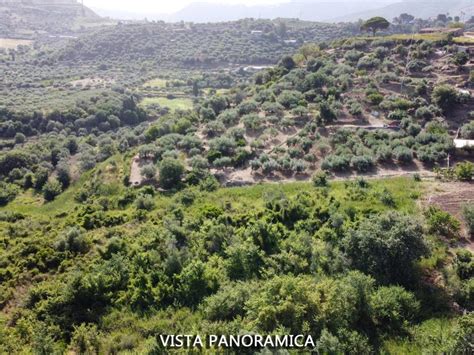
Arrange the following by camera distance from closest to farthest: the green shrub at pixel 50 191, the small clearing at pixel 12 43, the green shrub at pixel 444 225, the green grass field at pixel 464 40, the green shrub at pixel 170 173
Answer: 1. the green shrub at pixel 444 225
2. the green shrub at pixel 170 173
3. the green shrub at pixel 50 191
4. the green grass field at pixel 464 40
5. the small clearing at pixel 12 43

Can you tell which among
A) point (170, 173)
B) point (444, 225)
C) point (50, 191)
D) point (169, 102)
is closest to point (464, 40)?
point (444, 225)

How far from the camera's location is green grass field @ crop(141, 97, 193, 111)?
3189 inches

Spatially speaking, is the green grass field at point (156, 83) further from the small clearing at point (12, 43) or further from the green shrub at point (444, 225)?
the green shrub at point (444, 225)

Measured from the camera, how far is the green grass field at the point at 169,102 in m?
81.0

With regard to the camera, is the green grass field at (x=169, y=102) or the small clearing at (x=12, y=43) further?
the small clearing at (x=12, y=43)

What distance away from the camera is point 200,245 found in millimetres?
21516

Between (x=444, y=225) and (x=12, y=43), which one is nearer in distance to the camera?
(x=444, y=225)

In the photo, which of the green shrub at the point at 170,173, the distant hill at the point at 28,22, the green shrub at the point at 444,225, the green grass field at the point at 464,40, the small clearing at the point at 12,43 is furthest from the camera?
the distant hill at the point at 28,22

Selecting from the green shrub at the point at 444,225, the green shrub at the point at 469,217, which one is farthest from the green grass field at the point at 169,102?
the green shrub at the point at 469,217

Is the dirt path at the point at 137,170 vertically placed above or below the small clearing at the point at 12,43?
below

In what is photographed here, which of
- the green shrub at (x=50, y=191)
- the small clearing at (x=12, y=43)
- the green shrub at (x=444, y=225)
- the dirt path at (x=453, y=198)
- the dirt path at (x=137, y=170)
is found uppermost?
the small clearing at (x=12, y=43)

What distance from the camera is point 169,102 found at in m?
85.0

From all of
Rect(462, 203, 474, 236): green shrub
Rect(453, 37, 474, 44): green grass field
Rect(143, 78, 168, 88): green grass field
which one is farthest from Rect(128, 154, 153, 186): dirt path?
Rect(143, 78, 168, 88): green grass field

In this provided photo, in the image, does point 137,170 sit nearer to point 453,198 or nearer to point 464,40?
point 453,198
